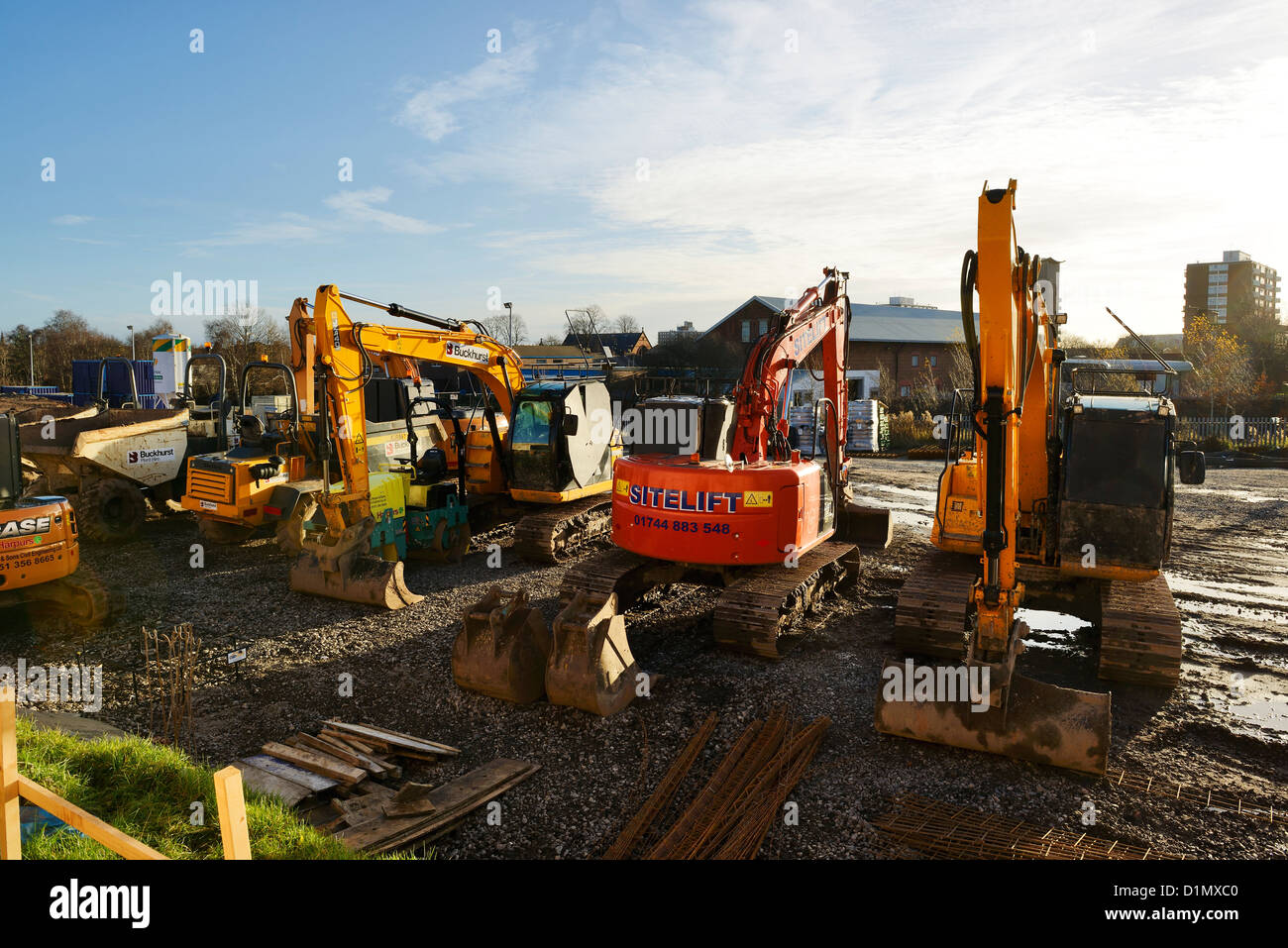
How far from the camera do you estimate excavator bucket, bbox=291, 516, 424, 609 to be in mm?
9703

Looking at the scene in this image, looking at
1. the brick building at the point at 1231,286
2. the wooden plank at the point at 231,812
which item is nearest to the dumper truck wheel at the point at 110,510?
the wooden plank at the point at 231,812

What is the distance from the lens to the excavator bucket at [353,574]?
9703mm

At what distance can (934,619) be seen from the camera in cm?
768

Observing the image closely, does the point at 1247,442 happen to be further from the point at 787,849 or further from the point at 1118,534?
the point at 787,849

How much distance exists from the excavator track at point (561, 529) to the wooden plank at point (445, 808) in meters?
5.77

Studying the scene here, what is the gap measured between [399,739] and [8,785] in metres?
3.07

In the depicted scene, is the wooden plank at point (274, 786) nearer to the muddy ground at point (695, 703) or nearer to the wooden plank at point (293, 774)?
the wooden plank at point (293, 774)

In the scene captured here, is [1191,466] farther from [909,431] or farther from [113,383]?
[113,383]

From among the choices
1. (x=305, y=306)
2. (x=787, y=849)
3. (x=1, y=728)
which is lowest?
(x=787, y=849)

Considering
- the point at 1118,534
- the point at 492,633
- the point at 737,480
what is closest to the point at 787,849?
the point at 492,633

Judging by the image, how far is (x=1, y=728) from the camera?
332 centimetres

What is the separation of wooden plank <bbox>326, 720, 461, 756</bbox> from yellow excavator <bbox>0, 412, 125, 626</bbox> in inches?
167

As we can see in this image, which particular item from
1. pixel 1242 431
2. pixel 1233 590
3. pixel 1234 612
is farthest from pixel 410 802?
pixel 1242 431

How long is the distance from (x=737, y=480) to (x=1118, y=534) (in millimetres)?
3633
